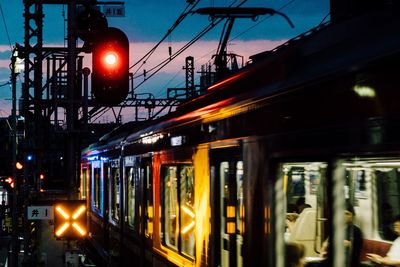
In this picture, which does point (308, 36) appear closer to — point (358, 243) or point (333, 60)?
point (333, 60)

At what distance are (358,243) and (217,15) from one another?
4.54m

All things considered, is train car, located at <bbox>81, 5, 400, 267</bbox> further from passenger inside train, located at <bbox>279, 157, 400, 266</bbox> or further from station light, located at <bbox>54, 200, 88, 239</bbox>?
station light, located at <bbox>54, 200, 88, 239</bbox>

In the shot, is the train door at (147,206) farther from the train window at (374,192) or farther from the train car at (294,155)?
the train window at (374,192)

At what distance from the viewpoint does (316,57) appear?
172 inches

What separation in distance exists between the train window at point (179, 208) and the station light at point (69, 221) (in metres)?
0.99

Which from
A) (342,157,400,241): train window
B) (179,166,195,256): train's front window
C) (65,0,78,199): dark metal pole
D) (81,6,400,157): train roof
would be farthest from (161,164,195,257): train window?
(342,157,400,241): train window

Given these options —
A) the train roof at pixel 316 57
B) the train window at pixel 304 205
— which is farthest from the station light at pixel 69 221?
the train window at pixel 304 205

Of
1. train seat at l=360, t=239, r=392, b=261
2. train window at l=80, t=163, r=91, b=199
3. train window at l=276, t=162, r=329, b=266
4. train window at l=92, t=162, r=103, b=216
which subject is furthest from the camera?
train window at l=80, t=163, r=91, b=199

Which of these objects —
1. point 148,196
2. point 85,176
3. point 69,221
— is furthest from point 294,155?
point 85,176

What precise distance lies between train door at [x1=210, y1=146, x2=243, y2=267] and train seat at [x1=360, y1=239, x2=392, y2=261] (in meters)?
1.82

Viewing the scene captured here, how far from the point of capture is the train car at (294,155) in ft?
11.8

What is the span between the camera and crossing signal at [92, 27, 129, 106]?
6773 millimetres

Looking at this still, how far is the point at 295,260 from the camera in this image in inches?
175

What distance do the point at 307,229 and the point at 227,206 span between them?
160cm
